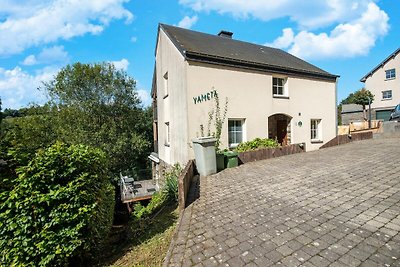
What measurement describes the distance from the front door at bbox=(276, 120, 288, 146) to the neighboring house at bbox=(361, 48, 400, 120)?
1065 inches

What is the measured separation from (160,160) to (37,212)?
12960 millimetres

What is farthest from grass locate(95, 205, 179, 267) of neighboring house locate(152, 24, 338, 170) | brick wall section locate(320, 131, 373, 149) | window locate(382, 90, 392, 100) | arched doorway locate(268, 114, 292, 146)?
window locate(382, 90, 392, 100)

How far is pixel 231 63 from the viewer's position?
11227 millimetres

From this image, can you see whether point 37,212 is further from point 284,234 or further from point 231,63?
point 231,63

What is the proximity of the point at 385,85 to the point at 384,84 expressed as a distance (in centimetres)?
22

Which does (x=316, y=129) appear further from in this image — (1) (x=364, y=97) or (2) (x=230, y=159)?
(1) (x=364, y=97)

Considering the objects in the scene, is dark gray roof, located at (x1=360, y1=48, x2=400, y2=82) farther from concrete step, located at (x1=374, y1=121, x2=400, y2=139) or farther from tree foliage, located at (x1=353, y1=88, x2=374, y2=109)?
concrete step, located at (x1=374, y1=121, x2=400, y2=139)

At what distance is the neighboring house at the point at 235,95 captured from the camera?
34.4 feet

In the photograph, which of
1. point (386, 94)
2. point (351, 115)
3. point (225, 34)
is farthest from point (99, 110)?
point (351, 115)

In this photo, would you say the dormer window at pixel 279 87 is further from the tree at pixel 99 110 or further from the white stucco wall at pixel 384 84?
the white stucco wall at pixel 384 84

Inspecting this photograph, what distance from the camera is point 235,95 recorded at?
449 inches

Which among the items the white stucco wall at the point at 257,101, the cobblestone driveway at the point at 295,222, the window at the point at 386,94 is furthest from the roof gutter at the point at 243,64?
the window at the point at 386,94

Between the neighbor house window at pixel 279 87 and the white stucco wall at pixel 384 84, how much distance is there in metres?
27.6

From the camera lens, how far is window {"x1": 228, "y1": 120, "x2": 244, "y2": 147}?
11453 millimetres
